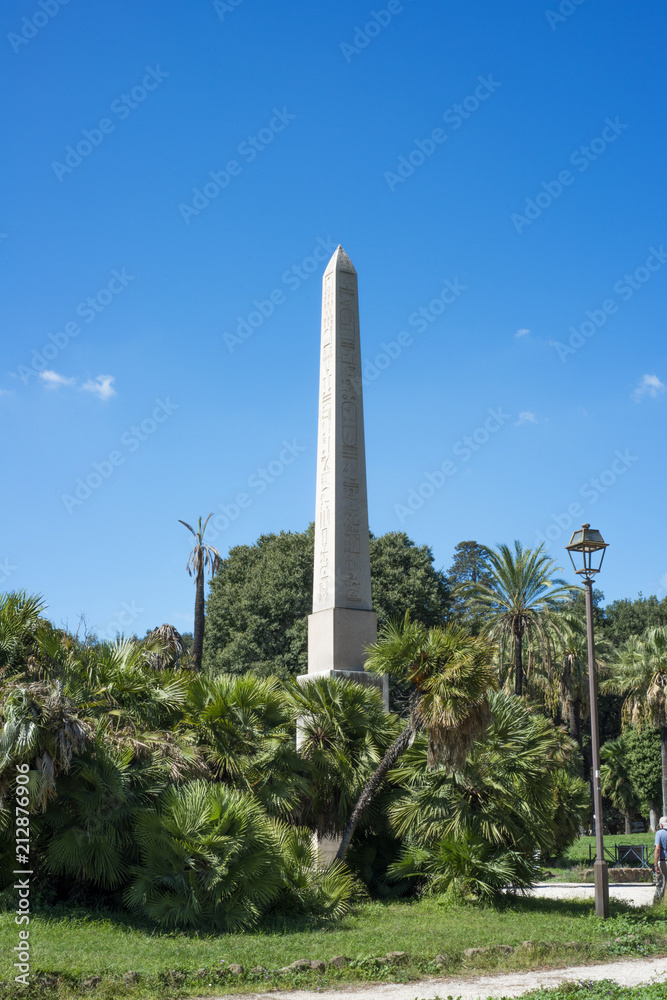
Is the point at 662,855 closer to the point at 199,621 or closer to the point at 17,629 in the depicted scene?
the point at 17,629

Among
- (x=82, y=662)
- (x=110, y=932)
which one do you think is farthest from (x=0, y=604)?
(x=110, y=932)

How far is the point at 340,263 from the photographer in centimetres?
1883

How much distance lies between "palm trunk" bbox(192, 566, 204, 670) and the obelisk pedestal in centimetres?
1680

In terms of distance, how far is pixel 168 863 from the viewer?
10906mm

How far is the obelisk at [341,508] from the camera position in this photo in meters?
17.0

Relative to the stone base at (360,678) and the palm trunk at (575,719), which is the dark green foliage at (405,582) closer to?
the palm trunk at (575,719)

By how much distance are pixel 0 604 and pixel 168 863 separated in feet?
14.2

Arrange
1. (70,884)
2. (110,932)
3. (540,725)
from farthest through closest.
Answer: (540,725) < (70,884) < (110,932)

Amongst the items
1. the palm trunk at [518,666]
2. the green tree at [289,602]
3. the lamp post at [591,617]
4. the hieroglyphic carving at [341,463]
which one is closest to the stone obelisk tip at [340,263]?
the hieroglyphic carving at [341,463]

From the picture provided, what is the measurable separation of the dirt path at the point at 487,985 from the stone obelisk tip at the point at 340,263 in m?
13.4

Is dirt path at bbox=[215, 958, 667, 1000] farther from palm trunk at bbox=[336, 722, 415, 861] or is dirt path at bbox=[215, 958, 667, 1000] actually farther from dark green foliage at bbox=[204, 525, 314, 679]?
dark green foliage at bbox=[204, 525, 314, 679]

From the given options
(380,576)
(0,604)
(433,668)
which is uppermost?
(380,576)

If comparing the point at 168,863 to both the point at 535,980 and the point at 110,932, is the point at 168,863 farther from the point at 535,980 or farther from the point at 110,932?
the point at 535,980

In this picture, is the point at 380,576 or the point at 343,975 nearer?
the point at 343,975
